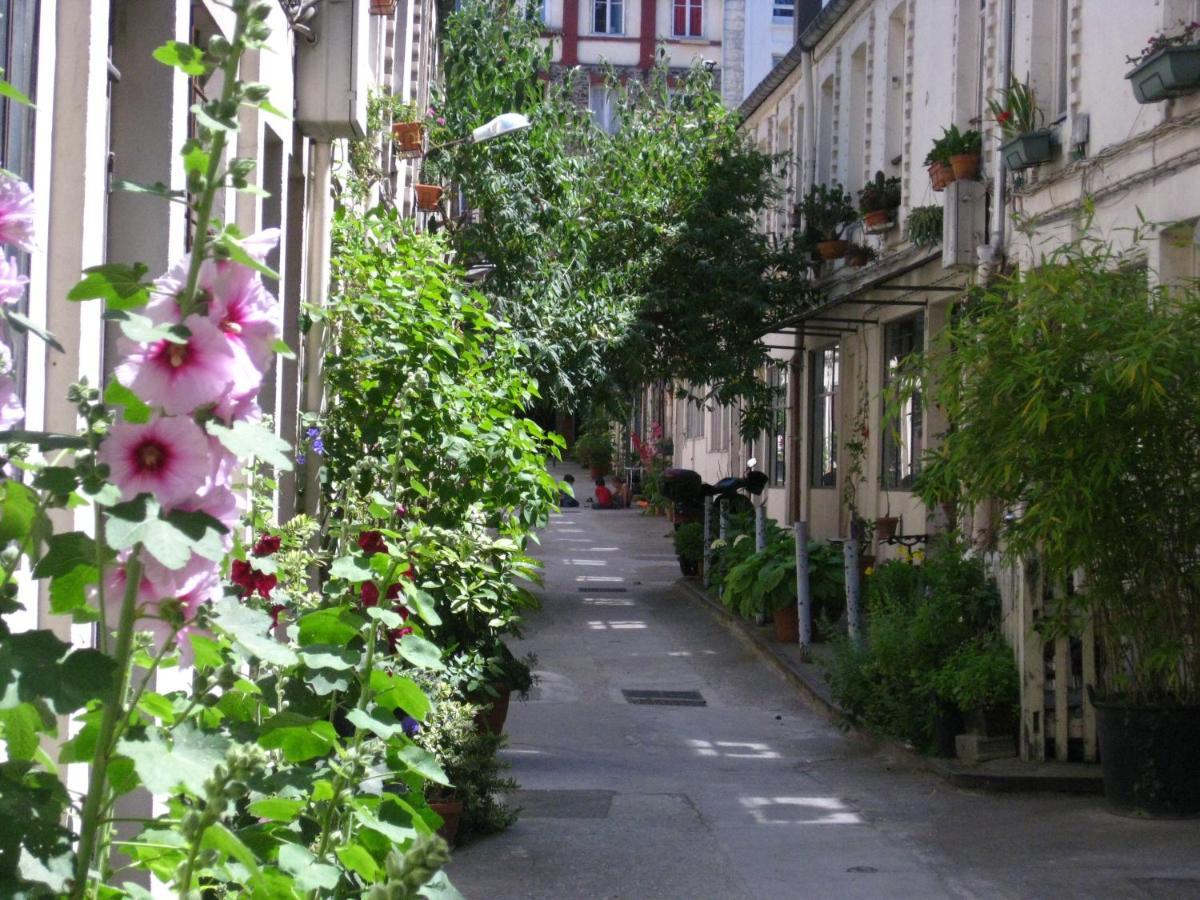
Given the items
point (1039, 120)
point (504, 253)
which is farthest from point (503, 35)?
point (1039, 120)

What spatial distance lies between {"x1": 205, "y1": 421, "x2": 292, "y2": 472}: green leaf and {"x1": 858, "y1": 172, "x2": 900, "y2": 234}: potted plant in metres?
15.3

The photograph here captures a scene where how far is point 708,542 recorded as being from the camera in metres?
19.9

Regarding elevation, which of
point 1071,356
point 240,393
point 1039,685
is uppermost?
point 1071,356

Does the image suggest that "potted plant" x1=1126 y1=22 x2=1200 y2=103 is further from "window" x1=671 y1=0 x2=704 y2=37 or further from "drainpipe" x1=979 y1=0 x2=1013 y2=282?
"window" x1=671 y1=0 x2=704 y2=37

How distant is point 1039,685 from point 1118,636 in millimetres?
1036

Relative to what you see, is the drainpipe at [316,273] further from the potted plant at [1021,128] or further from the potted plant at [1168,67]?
the potted plant at [1021,128]

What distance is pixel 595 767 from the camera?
30.6 ft

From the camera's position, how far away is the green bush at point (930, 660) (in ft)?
29.7

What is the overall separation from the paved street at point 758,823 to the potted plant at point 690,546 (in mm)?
7739

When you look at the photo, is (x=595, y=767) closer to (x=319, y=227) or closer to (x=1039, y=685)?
(x=1039, y=685)

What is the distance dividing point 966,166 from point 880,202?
339cm

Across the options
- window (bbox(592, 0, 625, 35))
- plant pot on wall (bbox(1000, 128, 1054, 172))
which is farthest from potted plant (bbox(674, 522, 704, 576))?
window (bbox(592, 0, 625, 35))

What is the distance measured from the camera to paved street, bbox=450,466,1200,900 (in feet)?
21.1

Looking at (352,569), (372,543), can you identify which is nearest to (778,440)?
(372,543)
